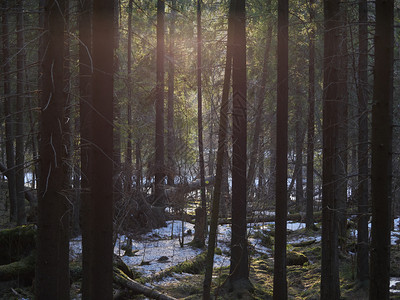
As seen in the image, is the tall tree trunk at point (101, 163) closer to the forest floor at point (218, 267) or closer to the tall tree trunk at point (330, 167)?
the forest floor at point (218, 267)

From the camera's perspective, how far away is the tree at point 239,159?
33.8 ft

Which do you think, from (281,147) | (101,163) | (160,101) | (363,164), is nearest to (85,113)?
(101,163)

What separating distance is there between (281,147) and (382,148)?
11.6 ft

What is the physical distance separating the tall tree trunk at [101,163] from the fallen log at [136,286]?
385 centimetres

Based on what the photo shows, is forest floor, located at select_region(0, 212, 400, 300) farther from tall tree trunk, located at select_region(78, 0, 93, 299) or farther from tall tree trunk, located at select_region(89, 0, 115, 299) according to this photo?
tall tree trunk, located at select_region(89, 0, 115, 299)

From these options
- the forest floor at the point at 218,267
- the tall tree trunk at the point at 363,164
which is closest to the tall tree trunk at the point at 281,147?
the forest floor at the point at 218,267

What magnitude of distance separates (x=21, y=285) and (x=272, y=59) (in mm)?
15300

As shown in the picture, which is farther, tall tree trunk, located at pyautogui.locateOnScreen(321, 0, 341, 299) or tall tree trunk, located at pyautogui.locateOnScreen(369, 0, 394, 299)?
tall tree trunk, located at pyautogui.locateOnScreen(321, 0, 341, 299)

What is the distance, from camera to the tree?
10.3 metres

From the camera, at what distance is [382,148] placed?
6.64m

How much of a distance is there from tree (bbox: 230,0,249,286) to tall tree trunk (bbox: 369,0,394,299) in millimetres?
3860

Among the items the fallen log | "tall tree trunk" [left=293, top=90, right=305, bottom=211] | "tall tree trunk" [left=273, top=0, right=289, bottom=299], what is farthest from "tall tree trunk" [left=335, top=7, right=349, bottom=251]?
the fallen log

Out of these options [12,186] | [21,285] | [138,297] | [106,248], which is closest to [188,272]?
[138,297]

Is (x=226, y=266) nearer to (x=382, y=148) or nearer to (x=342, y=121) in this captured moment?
(x=342, y=121)
